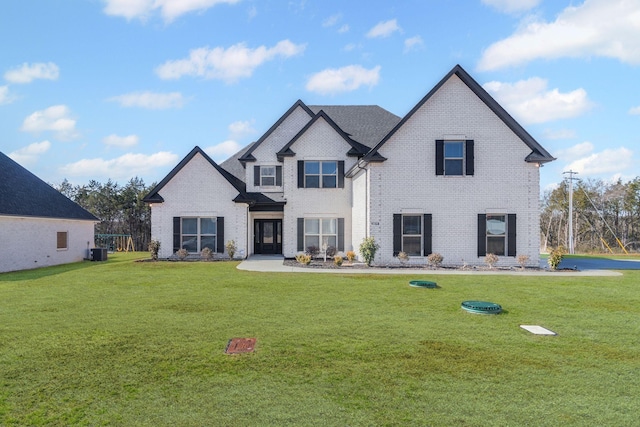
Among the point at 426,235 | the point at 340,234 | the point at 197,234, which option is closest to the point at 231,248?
the point at 197,234

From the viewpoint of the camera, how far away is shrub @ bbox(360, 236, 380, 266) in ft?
55.1

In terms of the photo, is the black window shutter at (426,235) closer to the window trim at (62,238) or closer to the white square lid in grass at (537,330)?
the white square lid in grass at (537,330)

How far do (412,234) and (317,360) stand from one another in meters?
12.7

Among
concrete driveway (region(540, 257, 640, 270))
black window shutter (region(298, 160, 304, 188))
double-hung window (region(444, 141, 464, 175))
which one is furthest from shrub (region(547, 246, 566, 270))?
black window shutter (region(298, 160, 304, 188))

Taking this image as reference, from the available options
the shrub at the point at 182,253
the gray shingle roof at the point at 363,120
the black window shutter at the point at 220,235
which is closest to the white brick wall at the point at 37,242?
the shrub at the point at 182,253

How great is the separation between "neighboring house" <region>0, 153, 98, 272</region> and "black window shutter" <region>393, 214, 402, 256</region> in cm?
1698

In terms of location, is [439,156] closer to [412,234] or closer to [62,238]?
[412,234]

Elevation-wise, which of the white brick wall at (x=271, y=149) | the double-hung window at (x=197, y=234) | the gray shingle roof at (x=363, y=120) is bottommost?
the double-hung window at (x=197, y=234)

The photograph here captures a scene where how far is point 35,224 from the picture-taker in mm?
19312

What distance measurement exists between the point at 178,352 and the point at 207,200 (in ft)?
52.6

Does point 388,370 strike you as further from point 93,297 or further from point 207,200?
point 207,200

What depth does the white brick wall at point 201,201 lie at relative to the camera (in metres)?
21.0

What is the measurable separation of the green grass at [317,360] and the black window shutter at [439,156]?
7.94 metres

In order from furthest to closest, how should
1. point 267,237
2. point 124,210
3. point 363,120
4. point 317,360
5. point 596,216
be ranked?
point 124,210 < point 596,216 < point 363,120 < point 267,237 < point 317,360
